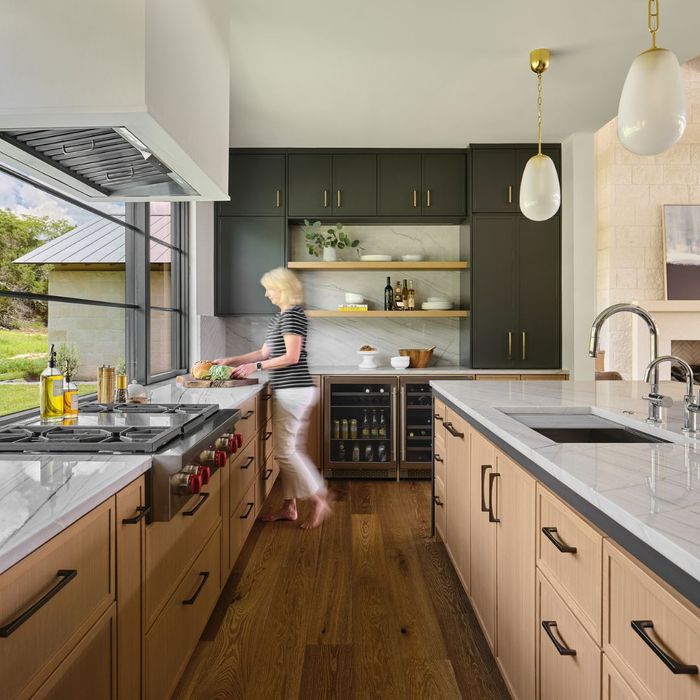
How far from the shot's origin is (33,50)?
1.41 metres

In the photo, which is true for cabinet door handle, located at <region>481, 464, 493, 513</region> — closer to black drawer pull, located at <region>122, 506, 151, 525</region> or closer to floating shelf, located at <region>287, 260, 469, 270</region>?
black drawer pull, located at <region>122, 506, 151, 525</region>

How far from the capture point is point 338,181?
4410 mm

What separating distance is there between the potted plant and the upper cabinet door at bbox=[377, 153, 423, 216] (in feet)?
1.21

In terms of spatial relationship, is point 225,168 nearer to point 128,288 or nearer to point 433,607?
point 128,288

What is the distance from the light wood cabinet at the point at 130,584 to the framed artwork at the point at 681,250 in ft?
20.7

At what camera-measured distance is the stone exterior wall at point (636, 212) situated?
19.8ft

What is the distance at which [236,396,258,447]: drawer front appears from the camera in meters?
2.60

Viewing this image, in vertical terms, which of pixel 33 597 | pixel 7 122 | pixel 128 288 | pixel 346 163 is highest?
pixel 346 163

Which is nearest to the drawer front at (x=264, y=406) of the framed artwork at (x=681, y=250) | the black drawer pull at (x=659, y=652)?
the black drawer pull at (x=659, y=652)

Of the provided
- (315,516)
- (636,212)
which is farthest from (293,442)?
(636,212)

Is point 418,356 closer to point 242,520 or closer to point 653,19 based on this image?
point 242,520

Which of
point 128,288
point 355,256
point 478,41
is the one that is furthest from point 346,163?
point 128,288

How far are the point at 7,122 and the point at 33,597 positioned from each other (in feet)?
4.09

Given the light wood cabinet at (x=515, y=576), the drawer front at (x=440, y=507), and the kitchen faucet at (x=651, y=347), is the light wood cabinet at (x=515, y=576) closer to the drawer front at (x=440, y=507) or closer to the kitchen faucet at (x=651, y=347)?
the kitchen faucet at (x=651, y=347)
